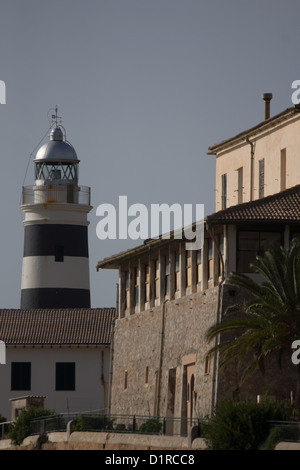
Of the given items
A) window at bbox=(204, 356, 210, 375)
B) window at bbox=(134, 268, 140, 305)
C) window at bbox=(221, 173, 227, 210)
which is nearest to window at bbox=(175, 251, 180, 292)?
window at bbox=(134, 268, 140, 305)

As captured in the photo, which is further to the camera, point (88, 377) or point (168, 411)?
point (88, 377)

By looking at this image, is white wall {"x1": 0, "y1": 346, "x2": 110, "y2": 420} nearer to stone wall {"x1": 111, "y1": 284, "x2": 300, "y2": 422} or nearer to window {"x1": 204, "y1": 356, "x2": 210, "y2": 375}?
stone wall {"x1": 111, "y1": 284, "x2": 300, "y2": 422}

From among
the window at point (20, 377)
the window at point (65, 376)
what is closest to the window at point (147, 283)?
the window at point (65, 376)

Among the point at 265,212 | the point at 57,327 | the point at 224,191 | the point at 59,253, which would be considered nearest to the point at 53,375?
the point at 57,327

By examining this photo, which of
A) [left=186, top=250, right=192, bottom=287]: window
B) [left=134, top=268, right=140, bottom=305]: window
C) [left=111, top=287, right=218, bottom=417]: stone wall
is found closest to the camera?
[left=111, top=287, right=218, bottom=417]: stone wall

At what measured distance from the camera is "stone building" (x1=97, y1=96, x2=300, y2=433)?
179ft

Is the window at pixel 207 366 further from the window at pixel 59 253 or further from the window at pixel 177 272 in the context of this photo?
the window at pixel 59 253

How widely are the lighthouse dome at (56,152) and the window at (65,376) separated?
35.2 feet

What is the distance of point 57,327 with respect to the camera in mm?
77188

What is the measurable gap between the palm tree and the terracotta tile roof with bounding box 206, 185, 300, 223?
1827 mm

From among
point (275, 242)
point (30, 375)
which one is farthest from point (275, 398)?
point (30, 375)
